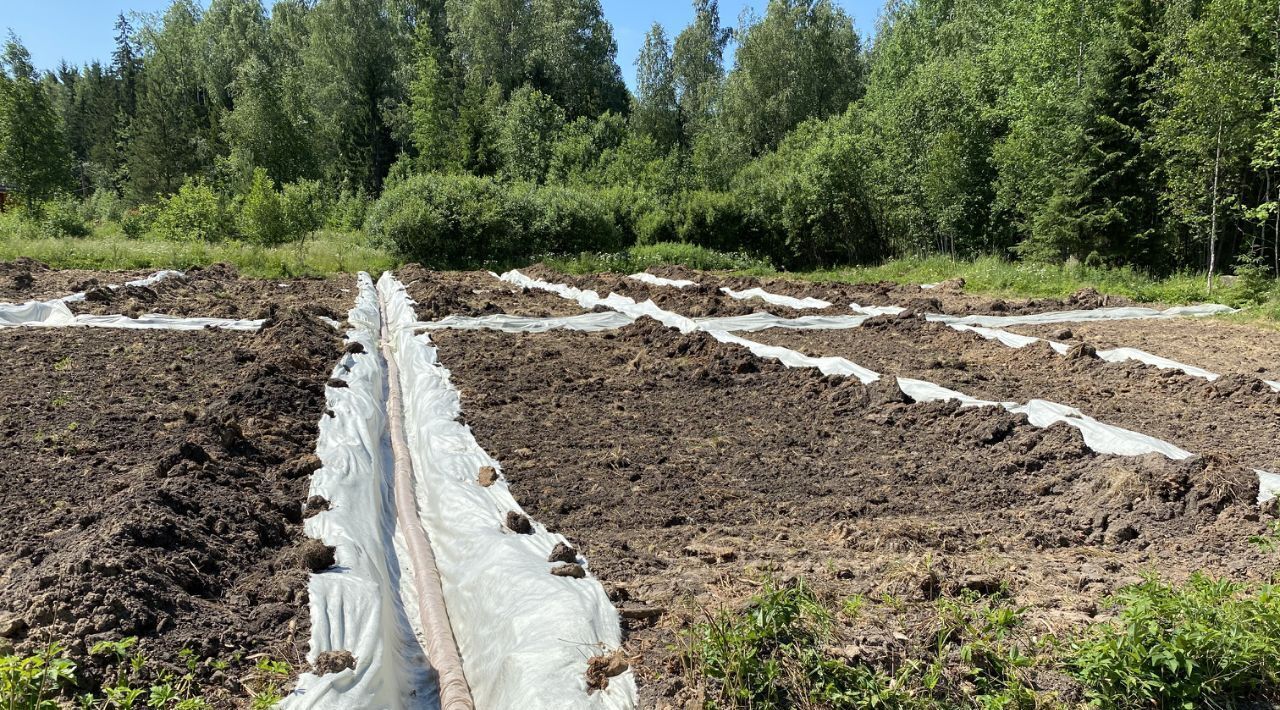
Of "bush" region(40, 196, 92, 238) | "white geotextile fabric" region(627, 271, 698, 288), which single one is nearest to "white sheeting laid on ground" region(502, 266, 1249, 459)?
"white geotextile fabric" region(627, 271, 698, 288)

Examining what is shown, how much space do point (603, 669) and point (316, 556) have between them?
5.65 feet

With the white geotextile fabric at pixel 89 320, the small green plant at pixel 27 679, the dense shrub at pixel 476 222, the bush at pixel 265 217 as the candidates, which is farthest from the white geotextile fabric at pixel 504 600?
the bush at pixel 265 217

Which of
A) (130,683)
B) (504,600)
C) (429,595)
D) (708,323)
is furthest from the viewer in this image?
(708,323)

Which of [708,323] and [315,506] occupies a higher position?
[708,323]

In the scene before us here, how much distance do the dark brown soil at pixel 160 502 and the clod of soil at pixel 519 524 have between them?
3.31 feet

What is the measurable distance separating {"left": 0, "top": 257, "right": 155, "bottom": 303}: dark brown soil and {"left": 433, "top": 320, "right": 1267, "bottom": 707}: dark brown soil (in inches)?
342

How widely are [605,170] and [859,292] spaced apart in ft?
60.0

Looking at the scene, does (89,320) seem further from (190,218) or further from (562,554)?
(190,218)

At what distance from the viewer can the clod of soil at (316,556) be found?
3.63m

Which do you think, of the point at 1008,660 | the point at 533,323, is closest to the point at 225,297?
the point at 533,323

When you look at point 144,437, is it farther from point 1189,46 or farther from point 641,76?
point 641,76

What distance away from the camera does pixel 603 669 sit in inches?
109

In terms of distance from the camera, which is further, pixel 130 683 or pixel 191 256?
pixel 191 256

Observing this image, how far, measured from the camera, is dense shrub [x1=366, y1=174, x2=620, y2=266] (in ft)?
65.6
